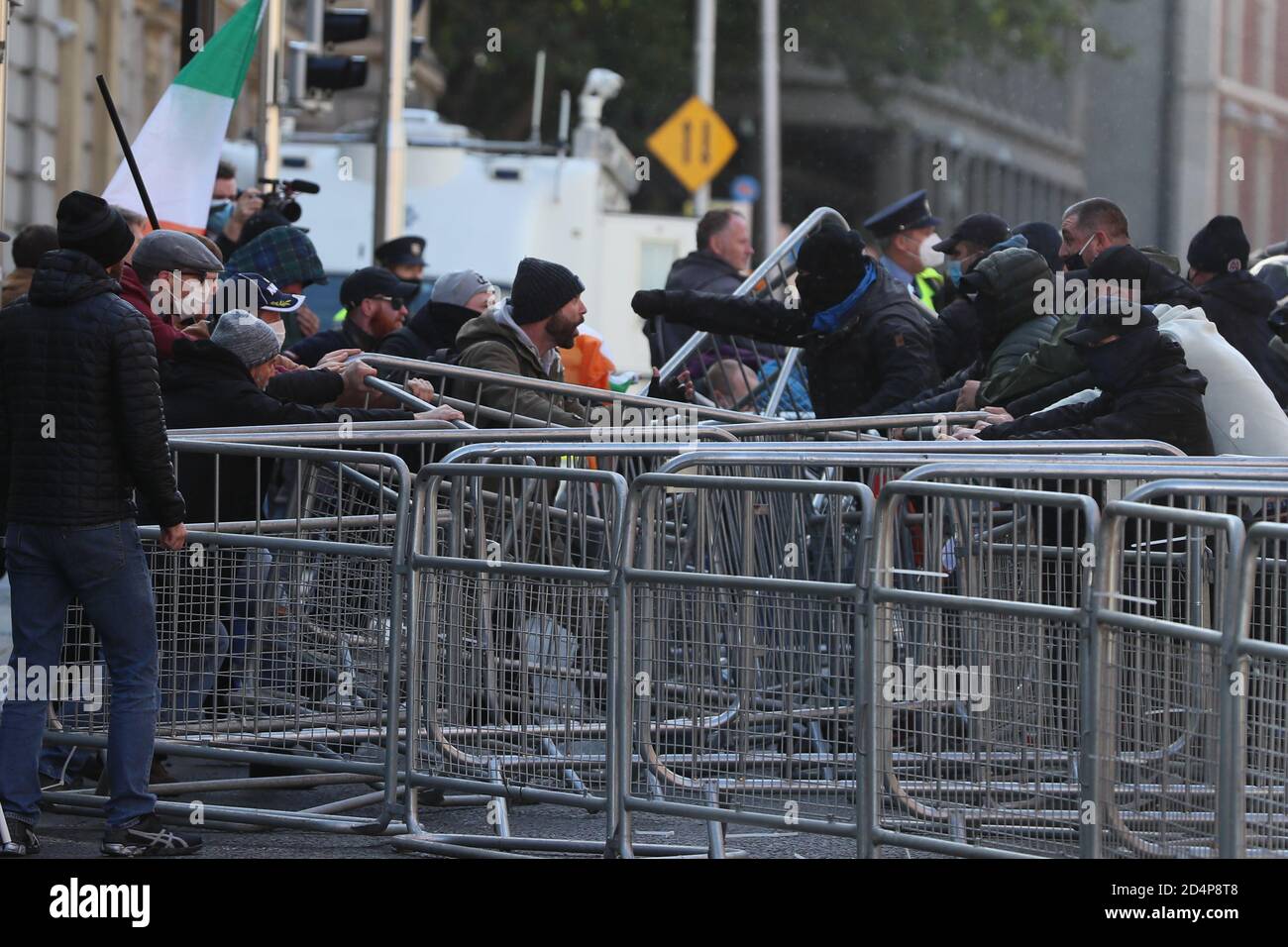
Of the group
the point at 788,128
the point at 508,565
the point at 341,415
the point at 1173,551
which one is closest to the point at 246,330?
the point at 341,415

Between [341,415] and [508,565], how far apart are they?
6.31 ft

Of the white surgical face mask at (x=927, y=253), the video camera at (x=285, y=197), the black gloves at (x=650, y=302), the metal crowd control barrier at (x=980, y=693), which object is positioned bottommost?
the metal crowd control barrier at (x=980, y=693)

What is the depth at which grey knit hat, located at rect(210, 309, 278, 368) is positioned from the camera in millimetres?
8211

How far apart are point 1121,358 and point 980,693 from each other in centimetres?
231

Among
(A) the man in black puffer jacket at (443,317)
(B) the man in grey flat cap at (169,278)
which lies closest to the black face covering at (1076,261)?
(A) the man in black puffer jacket at (443,317)

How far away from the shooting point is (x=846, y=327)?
9820 mm

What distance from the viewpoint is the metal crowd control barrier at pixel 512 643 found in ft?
21.6

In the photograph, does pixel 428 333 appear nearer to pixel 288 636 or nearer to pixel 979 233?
pixel 979 233

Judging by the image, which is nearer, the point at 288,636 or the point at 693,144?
the point at 288,636

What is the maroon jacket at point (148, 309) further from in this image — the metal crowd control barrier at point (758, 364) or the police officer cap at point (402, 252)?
the police officer cap at point (402, 252)

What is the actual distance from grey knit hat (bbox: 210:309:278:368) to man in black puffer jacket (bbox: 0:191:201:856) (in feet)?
3.89

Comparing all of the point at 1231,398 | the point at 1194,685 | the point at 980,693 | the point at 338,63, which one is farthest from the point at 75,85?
the point at 1194,685

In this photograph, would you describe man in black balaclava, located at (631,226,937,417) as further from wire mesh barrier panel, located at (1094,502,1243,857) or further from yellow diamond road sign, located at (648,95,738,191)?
yellow diamond road sign, located at (648,95,738,191)

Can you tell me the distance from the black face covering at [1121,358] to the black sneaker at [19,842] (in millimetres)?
3579
